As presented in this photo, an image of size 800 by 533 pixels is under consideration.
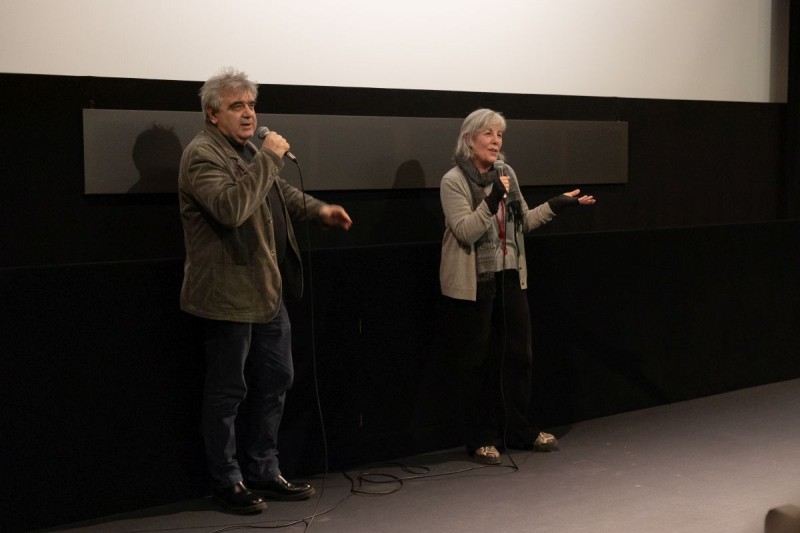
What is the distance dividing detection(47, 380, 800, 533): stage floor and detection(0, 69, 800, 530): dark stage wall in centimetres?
20

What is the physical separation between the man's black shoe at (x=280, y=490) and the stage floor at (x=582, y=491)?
36 mm

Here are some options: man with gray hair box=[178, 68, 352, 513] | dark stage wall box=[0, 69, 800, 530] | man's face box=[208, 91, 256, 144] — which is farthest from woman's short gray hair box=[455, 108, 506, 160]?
man's face box=[208, 91, 256, 144]

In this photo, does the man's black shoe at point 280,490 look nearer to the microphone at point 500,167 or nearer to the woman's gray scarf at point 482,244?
the woman's gray scarf at point 482,244

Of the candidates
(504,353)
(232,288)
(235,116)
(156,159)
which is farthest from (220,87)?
(504,353)

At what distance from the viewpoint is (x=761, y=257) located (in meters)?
5.66

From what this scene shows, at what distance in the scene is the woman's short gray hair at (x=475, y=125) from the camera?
4.15 meters

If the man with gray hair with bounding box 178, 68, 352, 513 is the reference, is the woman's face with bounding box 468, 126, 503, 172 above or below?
above

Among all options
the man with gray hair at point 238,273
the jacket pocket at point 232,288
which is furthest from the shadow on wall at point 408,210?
the jacket pocket at point 232,288

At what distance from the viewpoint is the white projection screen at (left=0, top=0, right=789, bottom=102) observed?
12.8 feet

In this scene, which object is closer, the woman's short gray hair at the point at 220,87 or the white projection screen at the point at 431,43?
the woman's short gray hair at the point at 220,87

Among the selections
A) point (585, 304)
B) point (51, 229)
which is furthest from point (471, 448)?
point (51, 229)

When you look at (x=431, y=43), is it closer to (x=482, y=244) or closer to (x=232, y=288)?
(x=482, y=244)

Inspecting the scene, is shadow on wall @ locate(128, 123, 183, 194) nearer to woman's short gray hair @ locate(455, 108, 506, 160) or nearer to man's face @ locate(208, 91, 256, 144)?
man's face @ locate(208, 91, 256, 144)

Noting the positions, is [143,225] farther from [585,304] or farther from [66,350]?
[585,304]
